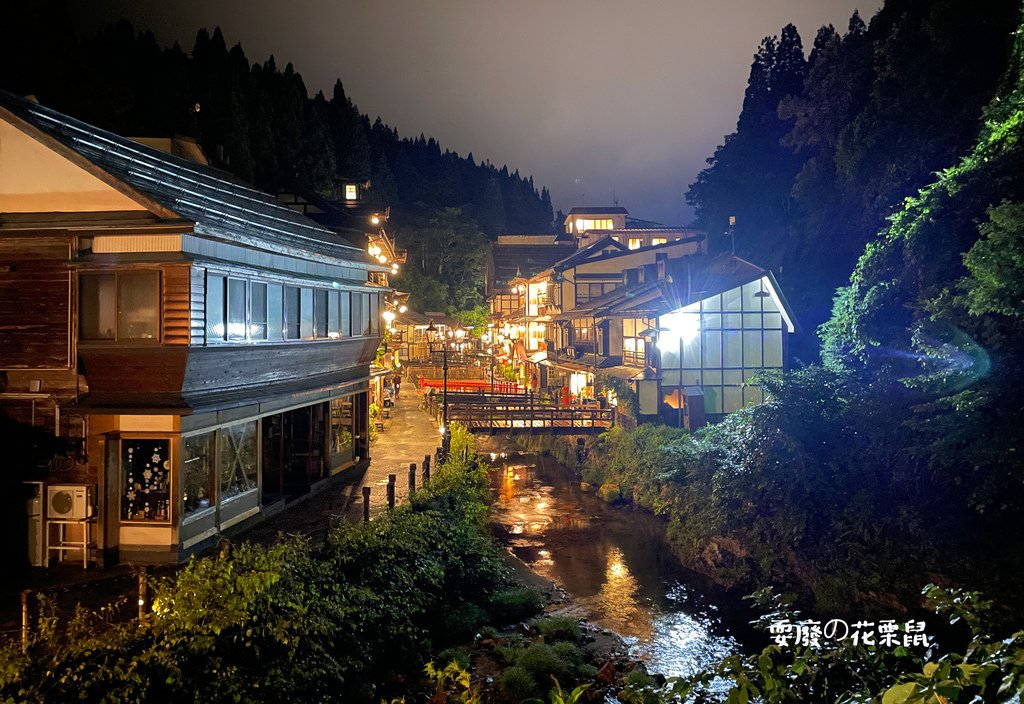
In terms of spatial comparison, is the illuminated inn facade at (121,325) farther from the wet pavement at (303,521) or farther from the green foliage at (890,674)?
the green foliage at (890,674)

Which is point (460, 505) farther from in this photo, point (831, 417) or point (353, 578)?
point (831, 417)

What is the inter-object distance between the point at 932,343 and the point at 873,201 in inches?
777

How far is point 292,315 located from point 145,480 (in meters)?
5.39

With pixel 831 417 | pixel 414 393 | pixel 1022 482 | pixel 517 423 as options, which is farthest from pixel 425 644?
pixel 414 393

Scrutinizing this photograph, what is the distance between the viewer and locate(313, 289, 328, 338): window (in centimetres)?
1839

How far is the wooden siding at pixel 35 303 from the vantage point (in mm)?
12734

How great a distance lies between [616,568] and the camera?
21.5 meters

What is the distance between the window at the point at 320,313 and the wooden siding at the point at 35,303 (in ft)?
21.0

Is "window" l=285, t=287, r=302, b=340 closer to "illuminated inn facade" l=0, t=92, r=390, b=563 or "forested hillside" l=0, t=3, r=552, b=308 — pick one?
"illuminated inn facade" l=0, t=92, r=390, b=563

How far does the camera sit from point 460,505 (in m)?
20.9

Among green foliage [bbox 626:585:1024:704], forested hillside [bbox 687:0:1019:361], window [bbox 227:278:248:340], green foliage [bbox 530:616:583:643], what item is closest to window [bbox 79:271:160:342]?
window [bbox 227:278:248:340]

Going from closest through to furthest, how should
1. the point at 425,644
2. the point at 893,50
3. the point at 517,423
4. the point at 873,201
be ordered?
the point at 425,644 → the point at 893,50 → the point at 873,201 → the point at 517,423

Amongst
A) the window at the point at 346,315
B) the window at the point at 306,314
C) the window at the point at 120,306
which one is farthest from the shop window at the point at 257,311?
the window at the point at 346,315

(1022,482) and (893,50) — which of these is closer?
(1022,482)
